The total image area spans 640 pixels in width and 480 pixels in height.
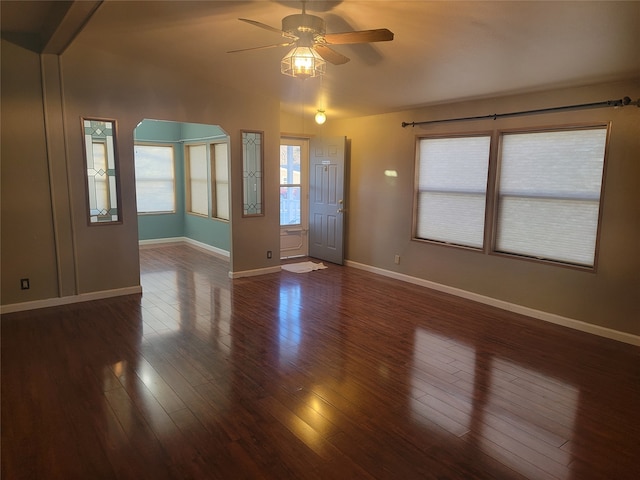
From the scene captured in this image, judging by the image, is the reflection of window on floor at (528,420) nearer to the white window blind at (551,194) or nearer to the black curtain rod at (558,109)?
the white window blind at (551,194)

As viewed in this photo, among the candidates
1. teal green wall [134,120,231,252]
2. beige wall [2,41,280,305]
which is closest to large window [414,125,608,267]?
beige wall [2,41,280,305]

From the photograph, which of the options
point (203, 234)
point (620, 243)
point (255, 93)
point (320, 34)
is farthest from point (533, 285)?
point (203, 234)

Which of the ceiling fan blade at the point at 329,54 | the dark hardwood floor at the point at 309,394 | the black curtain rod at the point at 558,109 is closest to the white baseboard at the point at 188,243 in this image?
the dark hardwood floor at the point at 309,394

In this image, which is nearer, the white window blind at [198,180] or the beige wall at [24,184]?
the beige wall at [24,184]

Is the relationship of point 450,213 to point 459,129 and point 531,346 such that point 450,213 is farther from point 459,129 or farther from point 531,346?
point 531,346

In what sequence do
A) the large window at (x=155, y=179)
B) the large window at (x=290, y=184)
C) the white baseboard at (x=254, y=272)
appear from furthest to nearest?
1. the large window at (x=155, y=179)
2. the large window at (x=290, y=184)
3. the white baseboard at (x=254, y=272)

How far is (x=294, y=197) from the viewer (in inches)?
296

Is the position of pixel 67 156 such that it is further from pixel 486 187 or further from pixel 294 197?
pixel 486 187

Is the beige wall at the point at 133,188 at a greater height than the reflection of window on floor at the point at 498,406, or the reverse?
the beige wall at the point at 133,188

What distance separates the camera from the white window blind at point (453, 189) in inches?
202

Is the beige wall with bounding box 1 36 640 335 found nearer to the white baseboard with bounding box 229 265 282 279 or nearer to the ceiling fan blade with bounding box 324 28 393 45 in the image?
the white baseboard with bounding box 229 265 282 279

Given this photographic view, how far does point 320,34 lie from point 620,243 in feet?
11.1

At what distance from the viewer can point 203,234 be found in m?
8.13

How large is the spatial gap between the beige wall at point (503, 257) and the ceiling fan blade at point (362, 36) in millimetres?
2619
